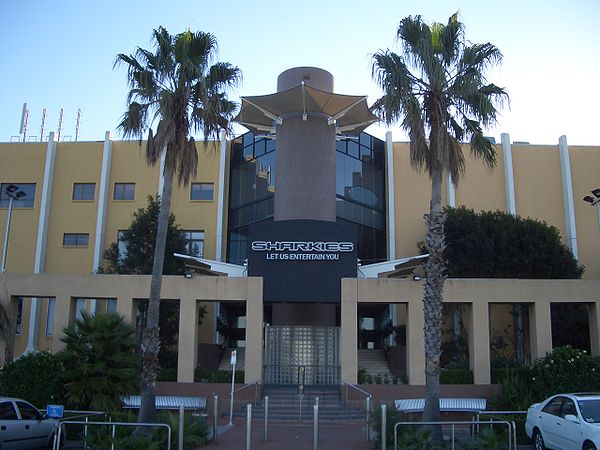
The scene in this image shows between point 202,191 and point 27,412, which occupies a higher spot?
point 202,191

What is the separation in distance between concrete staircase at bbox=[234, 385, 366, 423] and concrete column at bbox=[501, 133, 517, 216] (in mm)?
20658

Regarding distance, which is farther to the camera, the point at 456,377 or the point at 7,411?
the point at 456,377

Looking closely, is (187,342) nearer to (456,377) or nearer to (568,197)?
(456,377)

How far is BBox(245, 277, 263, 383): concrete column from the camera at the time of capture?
80.0 feet

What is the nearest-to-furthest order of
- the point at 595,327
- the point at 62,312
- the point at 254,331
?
the point at 254,331 → the point at 62,312 → the point at 595,327

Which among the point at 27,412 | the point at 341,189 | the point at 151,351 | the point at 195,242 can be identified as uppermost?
the point at 341,189

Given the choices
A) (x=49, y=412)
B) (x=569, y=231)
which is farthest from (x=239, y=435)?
(x=569, y=231)

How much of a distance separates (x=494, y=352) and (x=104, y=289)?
21796 millimetres

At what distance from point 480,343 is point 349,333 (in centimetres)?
496

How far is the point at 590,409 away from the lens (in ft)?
44.2

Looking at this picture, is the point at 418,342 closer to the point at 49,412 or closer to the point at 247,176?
the point at 49,412

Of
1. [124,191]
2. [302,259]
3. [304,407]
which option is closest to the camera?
[304,407]

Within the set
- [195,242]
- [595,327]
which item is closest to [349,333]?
[595,327]

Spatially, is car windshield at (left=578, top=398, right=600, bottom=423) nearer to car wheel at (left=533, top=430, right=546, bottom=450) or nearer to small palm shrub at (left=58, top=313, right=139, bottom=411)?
car wheel at (left=533, top=430, right=546, bottom=450)
